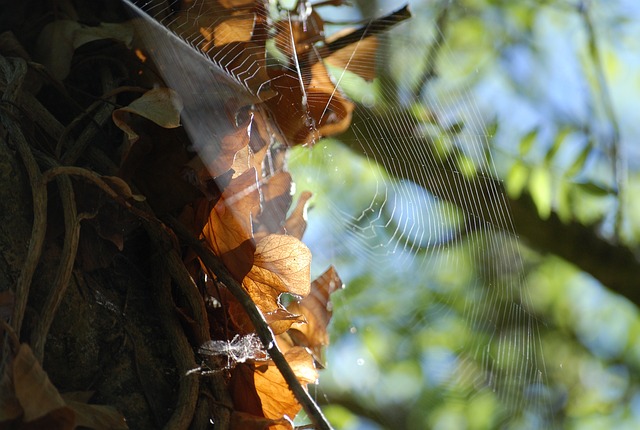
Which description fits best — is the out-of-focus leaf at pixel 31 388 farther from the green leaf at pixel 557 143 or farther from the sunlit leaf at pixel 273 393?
the green leaf at pixel 557 143

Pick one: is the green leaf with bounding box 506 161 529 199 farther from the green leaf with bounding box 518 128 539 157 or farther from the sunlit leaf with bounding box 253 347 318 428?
the sunlit leaf with bounding box 253 347 318 428

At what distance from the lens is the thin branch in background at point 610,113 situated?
121 centimetres

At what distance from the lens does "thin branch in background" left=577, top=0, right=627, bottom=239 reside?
121 cm

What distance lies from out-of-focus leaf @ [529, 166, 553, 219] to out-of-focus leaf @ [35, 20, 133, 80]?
0.77 meters

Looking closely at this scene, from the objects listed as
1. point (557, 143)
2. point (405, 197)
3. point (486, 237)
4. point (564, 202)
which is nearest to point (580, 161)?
point (557, 143)

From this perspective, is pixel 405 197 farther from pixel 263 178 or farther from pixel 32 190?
pixel 32 190

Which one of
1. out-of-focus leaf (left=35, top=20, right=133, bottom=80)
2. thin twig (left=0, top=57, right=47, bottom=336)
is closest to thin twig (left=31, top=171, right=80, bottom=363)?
thin twig (left=0, top=57, right=47, bottom=336)

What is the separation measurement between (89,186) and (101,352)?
10 centimetres

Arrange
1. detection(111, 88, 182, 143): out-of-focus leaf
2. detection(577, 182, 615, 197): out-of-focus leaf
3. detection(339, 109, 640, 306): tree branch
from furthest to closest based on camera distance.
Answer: detection(577, 182, 615, 197): out-of-focus leaf, detection(339, 109, 640, 306): tree branch, detection(111, 88, 182, 143): out-of-focus leaf

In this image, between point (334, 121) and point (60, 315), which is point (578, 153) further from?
point (60, 315)

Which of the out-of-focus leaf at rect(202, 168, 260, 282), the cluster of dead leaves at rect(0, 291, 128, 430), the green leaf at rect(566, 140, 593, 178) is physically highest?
the cluster of dead leaves at rect(0, 291, 128, 430)

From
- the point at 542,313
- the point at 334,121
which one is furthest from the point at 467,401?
the point at 334,121

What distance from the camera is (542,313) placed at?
4.40ft

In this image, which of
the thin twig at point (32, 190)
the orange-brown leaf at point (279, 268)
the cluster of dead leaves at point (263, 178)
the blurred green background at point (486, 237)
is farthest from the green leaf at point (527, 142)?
the thin twig at point (32, 190)
